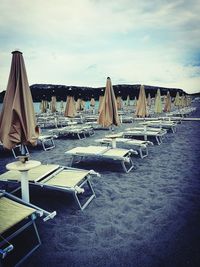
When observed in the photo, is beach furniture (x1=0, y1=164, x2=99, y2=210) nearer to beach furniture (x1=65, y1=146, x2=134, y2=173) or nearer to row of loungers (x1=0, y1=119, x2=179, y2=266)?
row of loungers (x1=0, y1=119, x2=179, y2=266)

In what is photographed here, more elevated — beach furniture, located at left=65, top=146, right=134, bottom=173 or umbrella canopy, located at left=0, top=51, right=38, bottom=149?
umbrella canopy, located at left=0, top=51, right=38, bottom=149

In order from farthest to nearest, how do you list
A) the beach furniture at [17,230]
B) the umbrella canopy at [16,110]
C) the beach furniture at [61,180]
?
the beach furniture at [61,180] < the umbrella canopy at [16,110] < the beach furniture at [17,230]

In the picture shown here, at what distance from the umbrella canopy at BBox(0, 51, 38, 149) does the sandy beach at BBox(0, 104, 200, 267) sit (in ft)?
4.73

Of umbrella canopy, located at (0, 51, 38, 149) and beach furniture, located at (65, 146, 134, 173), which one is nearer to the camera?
umbrella canopy, located at (0, 51, 38, 149)

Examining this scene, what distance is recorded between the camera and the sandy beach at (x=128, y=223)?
259cm

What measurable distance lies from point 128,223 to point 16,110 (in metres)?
2.47

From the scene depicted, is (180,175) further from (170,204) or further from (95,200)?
(95,200)

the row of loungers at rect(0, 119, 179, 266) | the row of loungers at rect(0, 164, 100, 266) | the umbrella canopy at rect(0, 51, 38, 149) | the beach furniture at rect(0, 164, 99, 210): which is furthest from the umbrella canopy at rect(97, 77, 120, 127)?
the umbrella canopy at rect(0, 51, 38, 149)

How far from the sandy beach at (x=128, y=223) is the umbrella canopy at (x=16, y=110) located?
144cm

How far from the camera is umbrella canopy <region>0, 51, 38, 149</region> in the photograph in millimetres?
3205

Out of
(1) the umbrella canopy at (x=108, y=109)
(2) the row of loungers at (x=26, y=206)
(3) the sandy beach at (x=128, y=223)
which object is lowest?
(3) the sandy beach at (x=128, y=223)

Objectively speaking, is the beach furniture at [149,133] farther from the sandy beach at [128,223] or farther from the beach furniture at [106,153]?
the sandy beach at [128,223]

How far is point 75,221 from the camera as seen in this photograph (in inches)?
135

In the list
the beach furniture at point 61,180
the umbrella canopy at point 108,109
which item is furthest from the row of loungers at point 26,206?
the umbrella canopy at point 108,109
